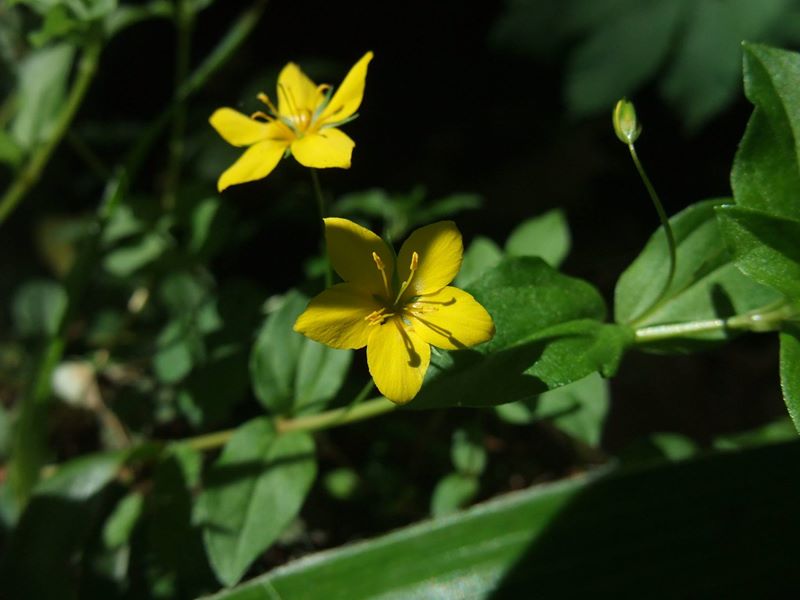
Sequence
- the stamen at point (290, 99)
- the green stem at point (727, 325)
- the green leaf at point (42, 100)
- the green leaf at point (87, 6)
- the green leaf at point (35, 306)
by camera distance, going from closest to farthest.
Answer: the green stem at point (727, 325), the stamen at point (290, 99), the green leaf at point (87, 6), the green leaf at point (42, 100), the green leaf at point (35, 306)

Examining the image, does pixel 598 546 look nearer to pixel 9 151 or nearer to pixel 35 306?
pixel 9 151

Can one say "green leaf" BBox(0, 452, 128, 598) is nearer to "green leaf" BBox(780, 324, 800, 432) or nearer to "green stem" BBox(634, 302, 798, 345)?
"green stem" BBox(634, 302, 798, 345)

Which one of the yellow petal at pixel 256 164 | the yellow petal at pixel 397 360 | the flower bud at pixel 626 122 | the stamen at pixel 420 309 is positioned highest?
the yellow petal at pixel 256 164

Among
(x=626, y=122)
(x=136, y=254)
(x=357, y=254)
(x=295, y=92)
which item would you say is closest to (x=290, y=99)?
(x=295, y=92)

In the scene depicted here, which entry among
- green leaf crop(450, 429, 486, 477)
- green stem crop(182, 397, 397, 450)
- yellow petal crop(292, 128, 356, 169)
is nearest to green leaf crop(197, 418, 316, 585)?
green stem crop(182, 397, 397, 450)

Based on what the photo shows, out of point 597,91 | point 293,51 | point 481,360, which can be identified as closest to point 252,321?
point 481,360

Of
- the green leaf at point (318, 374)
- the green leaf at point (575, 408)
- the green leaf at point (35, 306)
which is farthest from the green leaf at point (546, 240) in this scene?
the green leaf at point (35, 306)

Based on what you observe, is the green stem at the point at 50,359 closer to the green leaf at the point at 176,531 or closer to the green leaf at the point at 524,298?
the green leaf at the point at 176,531
